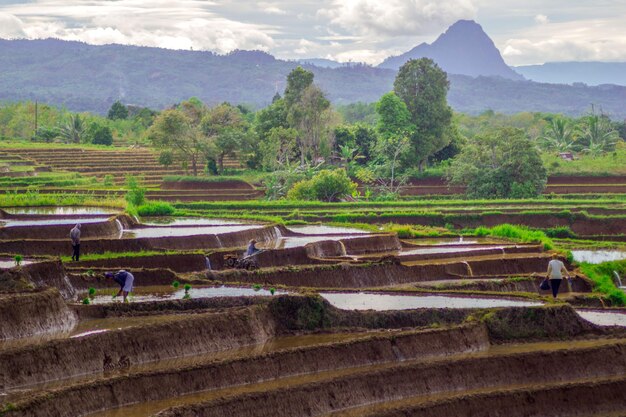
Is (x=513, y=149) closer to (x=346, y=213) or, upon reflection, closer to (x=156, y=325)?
(x=346, y=213)

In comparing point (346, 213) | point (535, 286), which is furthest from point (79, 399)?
point (346, 213)

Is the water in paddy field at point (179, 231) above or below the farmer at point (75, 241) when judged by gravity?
below

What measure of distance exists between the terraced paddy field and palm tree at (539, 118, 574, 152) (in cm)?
5025

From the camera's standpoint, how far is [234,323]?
20.9 meters

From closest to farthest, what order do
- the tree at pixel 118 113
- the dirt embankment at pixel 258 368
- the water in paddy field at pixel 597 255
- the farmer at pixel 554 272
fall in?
the dirt embankment at pixel 258 368, the farmer at pixel 554 272, the water in paddy field at pixel 597 255, the tree at pixel 118 113

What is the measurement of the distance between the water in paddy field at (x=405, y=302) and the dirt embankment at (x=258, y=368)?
2.34m

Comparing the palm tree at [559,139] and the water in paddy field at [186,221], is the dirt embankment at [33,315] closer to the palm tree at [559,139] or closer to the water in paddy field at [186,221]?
the water in paddy field at [186,221]

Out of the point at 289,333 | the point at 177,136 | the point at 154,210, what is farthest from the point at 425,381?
the point at 177,136

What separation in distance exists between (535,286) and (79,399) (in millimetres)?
17385

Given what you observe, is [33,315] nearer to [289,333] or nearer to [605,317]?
[289,333]

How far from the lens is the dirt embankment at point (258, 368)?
15797mm

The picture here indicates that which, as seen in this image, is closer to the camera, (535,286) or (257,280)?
(257,280)

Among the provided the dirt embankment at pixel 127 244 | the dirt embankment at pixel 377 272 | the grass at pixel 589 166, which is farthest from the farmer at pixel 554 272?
the grass at pixel 589 166

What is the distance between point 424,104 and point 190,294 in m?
48.3
